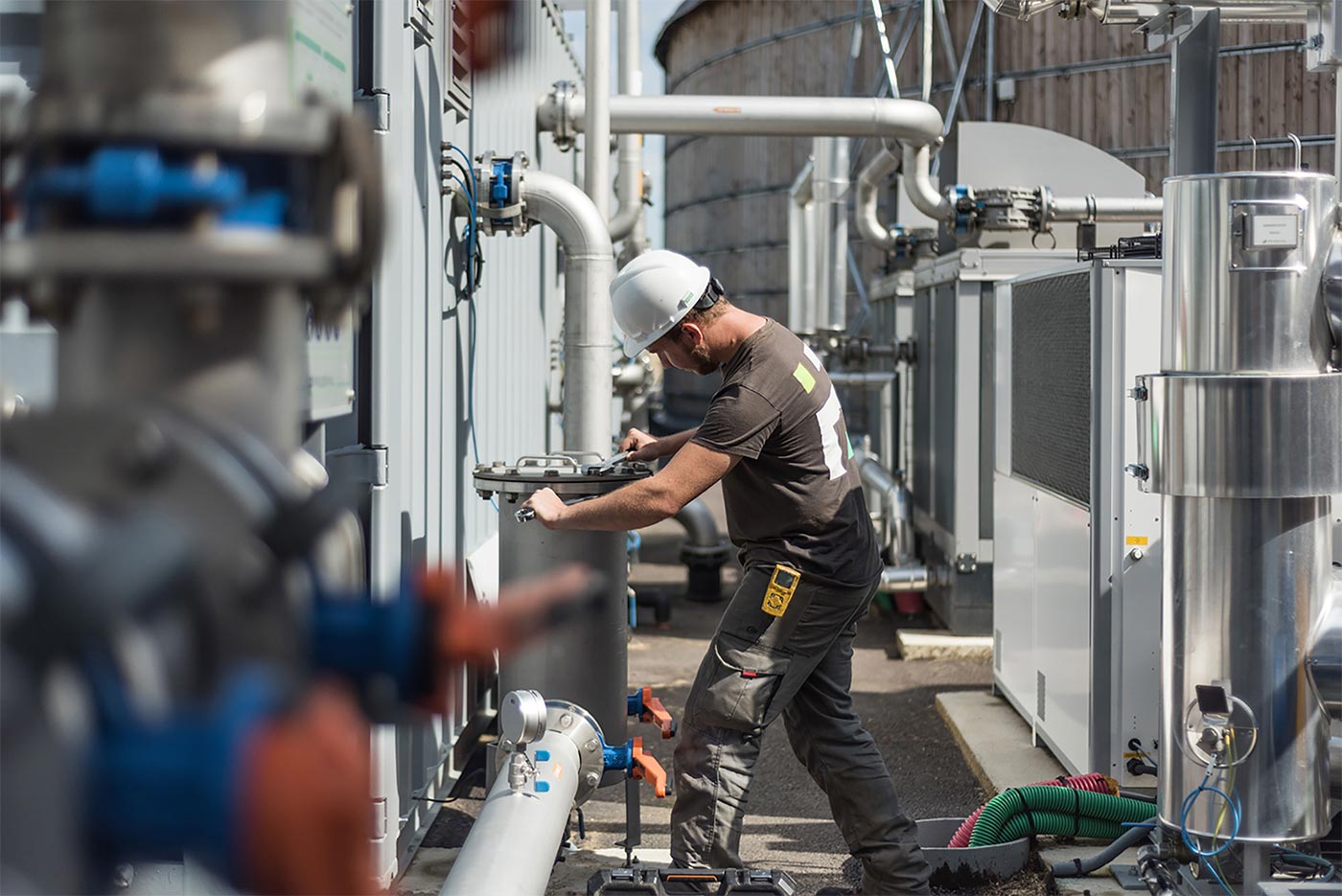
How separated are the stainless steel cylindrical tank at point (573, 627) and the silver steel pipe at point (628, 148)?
315cm

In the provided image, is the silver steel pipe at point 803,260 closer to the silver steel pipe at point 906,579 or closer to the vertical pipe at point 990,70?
the silver steel pipe at point 906,579

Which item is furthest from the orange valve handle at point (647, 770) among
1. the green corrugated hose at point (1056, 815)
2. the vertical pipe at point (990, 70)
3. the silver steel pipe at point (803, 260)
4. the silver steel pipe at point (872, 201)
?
the vertical pipe at point (990, 70)

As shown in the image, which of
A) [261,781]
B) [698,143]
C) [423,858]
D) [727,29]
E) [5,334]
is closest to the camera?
[261,781]

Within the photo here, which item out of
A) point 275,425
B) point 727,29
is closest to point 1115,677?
point 275,425

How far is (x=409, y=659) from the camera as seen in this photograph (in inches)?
27.0

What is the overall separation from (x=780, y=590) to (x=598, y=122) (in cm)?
252

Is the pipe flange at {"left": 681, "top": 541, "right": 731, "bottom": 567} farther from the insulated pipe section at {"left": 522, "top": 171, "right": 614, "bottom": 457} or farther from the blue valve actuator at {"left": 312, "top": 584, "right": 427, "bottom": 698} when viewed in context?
the blue valve actuator at {"left": 312, "top": 584, "right": 427, "bottom": 698}

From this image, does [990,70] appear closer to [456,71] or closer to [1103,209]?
[1103,209]

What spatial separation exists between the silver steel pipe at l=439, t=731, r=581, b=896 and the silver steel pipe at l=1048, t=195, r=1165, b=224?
16.1ft

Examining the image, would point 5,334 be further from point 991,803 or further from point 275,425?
point 991,803

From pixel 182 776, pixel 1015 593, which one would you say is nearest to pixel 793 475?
pixel 1015 593

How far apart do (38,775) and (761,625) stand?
3.06 metres

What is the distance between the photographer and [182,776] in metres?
0.58

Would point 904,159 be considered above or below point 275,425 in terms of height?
above
